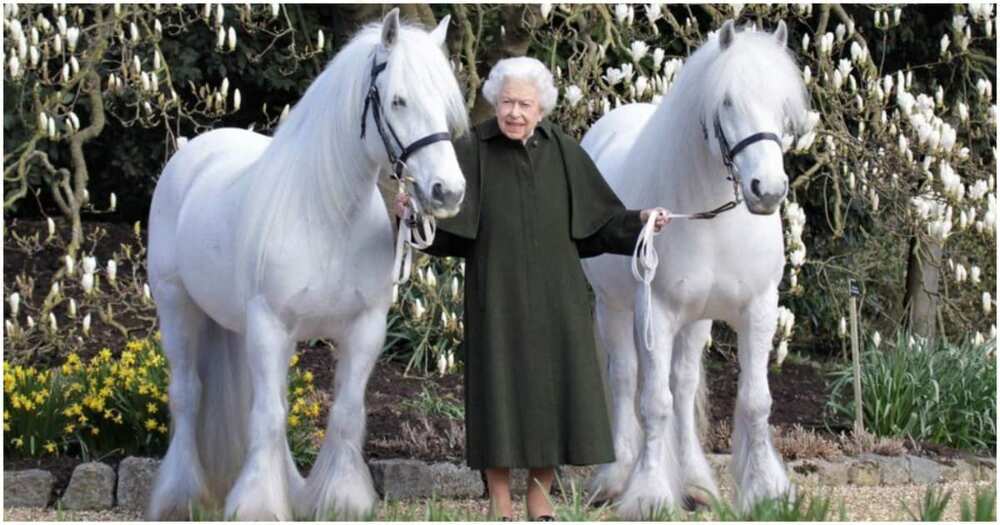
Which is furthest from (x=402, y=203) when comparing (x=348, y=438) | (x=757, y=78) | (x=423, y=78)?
(x=757, y=78)

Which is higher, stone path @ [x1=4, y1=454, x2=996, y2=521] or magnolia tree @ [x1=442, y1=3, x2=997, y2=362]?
magnolia tree @ [x1=442, y1=3, x2=997, y2=362]

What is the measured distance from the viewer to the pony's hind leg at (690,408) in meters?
A: 6.01

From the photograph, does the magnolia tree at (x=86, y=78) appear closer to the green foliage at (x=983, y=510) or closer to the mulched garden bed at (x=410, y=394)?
the mulched garden bed at (x=410, y=394)

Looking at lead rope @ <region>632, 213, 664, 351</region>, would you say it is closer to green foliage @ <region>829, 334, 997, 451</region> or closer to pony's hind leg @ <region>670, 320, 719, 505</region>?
pony's hind leg @ <region>670, 320, 719, 505</region>

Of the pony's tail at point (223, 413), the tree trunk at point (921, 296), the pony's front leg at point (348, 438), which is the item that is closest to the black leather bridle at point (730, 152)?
the pony's front leg at point (348, 438)

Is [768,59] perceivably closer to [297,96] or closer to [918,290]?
[918,290]

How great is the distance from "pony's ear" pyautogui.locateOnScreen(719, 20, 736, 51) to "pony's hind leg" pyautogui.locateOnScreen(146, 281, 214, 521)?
2254 mm

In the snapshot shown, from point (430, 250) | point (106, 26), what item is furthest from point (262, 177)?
point (106, 26)

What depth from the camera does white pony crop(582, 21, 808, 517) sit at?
5.22 m

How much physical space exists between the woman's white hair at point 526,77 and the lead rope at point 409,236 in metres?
0.49

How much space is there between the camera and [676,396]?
20.3 feet

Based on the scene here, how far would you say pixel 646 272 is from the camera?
5453 mm

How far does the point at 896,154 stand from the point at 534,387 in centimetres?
393

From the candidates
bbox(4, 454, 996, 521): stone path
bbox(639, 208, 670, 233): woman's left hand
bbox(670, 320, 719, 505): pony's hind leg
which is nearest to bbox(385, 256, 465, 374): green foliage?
bbox(4, 454, 996, 521): stone path
